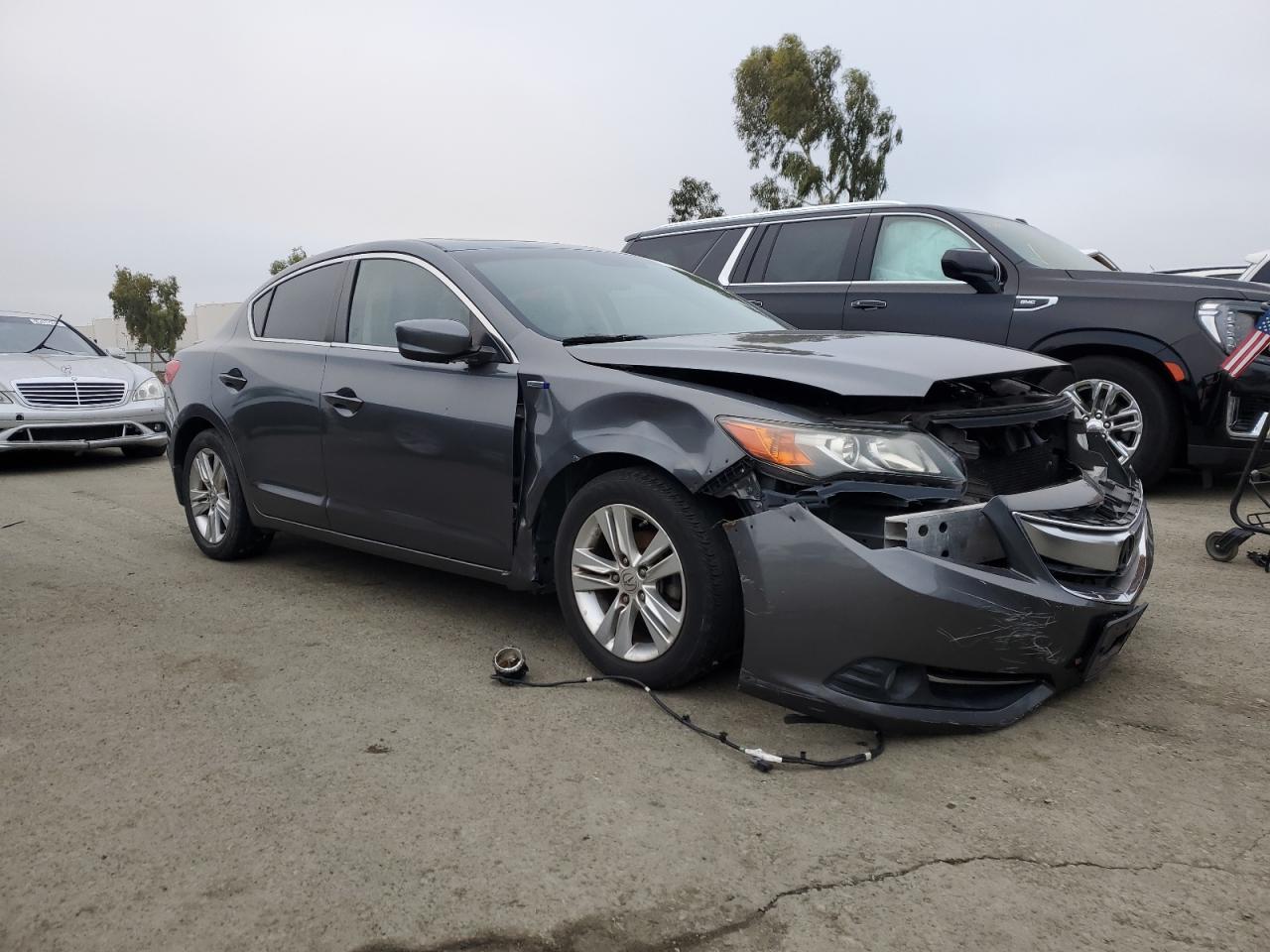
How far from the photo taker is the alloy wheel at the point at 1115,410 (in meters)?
6.46

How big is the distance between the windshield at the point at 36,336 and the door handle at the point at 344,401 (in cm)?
754

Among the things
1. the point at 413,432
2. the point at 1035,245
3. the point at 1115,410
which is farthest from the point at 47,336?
the point at 1115,410

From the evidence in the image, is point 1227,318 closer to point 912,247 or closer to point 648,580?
point 912,247

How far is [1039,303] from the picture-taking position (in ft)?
21.9

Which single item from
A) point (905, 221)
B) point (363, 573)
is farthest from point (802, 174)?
point (363, 573)

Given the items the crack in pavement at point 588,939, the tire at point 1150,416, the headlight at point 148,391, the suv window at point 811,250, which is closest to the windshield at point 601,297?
the crack in pavement at point 588,939

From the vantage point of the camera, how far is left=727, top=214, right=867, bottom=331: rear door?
738 cm

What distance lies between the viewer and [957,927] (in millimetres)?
2133

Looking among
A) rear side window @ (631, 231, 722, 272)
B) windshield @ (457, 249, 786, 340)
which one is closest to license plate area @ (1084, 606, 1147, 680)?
windshield @ (457, 249, 786, 340)

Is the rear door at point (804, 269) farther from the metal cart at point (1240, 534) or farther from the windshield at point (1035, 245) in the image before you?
the metal cart at point (1240, 534)

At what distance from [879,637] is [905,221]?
198 inches

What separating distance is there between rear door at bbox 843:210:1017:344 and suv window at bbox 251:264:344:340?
3.64 m

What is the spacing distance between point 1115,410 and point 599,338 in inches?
161

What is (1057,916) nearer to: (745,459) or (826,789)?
(826,789)
